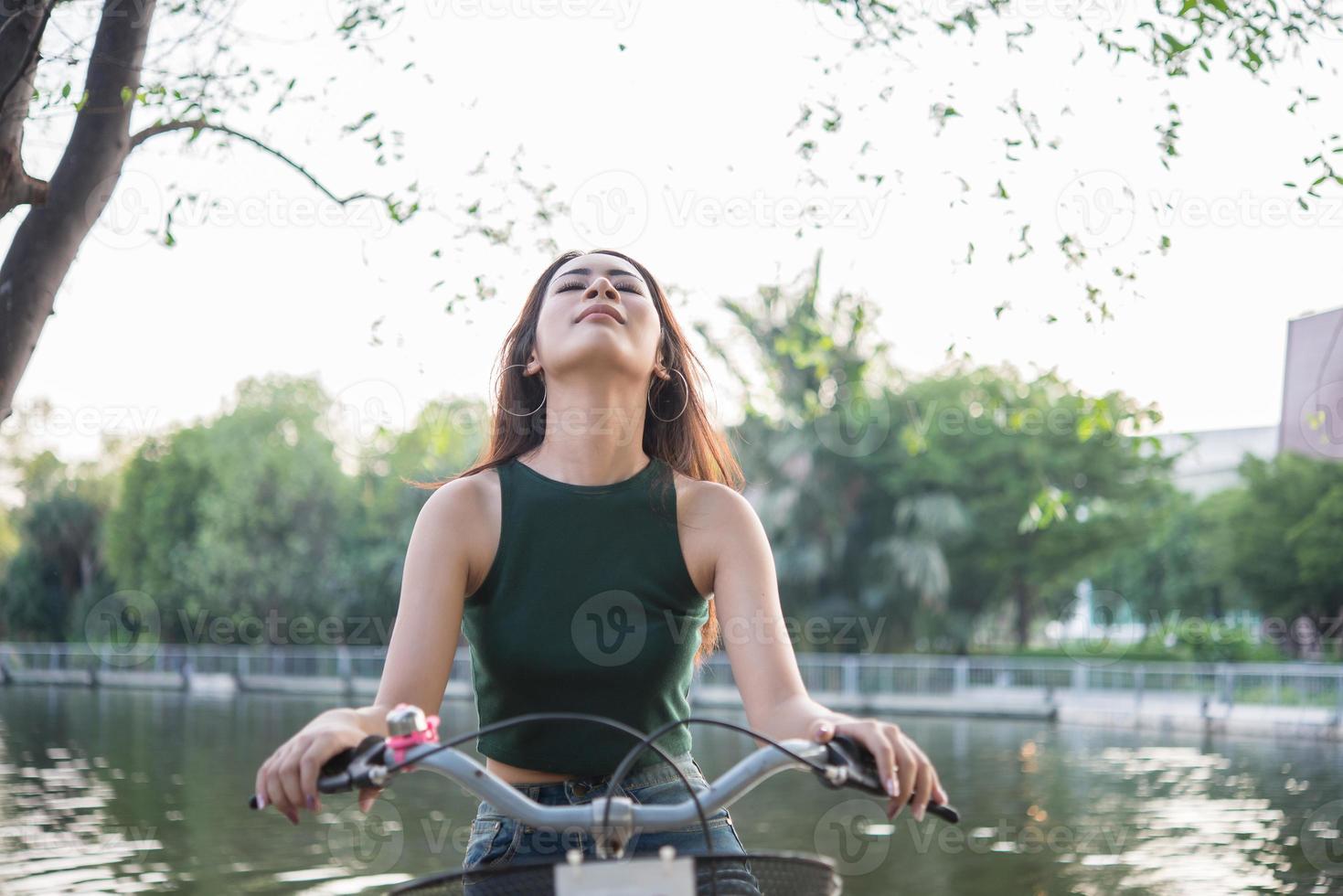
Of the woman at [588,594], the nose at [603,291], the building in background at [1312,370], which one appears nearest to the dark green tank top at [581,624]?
the woman at [588,594]

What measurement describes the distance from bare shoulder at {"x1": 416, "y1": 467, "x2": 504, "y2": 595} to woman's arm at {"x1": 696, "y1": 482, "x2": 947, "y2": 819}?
384 millimetres

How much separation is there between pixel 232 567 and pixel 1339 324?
1562 inches

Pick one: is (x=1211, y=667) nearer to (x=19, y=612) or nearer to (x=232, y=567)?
(x=232, y=567)

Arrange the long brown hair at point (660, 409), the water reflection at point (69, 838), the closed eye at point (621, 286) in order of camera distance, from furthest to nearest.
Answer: the water reflection at point (69, 838) < the long brown hair at point (660, 409) < the closed eye at point (621, 286)

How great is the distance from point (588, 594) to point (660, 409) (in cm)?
66

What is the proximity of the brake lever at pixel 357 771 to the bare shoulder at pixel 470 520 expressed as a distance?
627 mm

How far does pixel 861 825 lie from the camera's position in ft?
42.9

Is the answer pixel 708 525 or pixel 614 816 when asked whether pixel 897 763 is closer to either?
pixel 614 816

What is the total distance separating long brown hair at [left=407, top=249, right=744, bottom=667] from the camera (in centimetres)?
289

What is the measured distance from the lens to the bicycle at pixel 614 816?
1734 millimetres

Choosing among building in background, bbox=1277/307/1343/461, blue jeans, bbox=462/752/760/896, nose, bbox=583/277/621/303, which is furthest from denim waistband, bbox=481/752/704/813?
building in background, bbox=1277/307/1343/461

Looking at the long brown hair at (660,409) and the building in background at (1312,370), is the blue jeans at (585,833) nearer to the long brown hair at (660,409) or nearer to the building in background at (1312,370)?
the long brown hair at (660,409)

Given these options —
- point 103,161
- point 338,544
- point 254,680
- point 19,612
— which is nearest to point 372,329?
point 103,161

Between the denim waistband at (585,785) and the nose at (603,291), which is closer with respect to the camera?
the denim waistband at (585,785)
